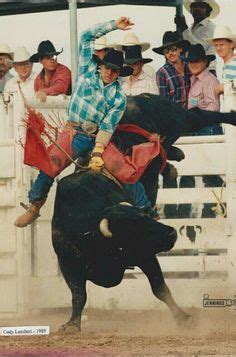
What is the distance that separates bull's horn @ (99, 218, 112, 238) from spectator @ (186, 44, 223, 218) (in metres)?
0.98

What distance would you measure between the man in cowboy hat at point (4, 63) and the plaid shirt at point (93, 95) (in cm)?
82

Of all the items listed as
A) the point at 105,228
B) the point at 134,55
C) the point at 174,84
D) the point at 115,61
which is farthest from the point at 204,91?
the point at 105,228

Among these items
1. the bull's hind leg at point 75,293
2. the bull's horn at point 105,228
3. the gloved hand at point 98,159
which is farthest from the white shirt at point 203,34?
the bull's hind leg at point 75,293

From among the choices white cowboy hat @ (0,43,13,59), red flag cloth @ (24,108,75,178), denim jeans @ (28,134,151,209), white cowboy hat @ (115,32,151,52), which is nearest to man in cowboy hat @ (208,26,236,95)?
white cowboy hat @ (115,32,151,52)

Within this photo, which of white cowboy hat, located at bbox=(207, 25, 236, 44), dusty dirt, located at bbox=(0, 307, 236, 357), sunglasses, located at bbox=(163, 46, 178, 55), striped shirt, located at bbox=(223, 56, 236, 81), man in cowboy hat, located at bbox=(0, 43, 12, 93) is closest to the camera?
dusty dirt, located at bbox=(0, 307, 236, 357)

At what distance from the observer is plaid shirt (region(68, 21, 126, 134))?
1134cm

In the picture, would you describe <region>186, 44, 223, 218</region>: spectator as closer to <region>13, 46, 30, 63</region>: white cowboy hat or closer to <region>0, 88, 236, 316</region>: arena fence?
<region>0, 88, 236, 316</region>: arena fence

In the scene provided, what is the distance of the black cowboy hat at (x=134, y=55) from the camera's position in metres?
11.5

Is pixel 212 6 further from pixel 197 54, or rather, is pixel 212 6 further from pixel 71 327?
pixel 71 327

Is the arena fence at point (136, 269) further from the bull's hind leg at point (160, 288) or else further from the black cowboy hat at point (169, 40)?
the black cowboy hat at point (169, 40)

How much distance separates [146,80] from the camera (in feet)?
37.9

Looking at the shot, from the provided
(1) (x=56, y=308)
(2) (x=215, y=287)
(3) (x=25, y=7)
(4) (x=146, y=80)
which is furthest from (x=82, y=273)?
(3) (x=25, y=7)

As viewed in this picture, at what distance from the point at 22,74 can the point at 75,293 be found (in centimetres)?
231

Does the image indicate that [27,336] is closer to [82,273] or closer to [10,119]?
[82,273]
